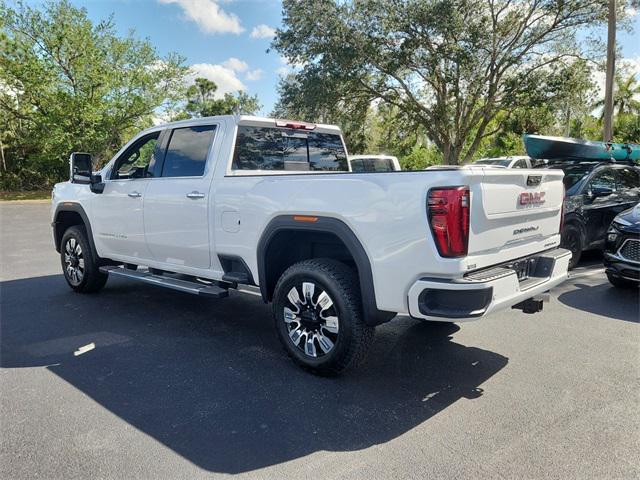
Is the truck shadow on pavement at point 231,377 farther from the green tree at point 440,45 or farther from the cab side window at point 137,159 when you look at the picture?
the green tree at point 440,45

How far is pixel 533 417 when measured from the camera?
122 inches

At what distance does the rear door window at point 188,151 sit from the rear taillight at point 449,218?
2.51m

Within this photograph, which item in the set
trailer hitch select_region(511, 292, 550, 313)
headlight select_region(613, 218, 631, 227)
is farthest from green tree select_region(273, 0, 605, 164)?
trailer hitch select_region(511, 292, 550, 313)

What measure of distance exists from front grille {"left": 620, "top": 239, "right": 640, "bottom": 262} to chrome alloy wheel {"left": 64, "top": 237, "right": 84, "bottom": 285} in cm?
681

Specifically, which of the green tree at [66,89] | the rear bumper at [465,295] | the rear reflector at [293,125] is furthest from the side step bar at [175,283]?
the green tree at [66,89]

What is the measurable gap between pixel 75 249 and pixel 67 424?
3678mm

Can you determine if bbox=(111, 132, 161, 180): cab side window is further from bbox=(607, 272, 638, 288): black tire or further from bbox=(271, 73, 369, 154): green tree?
bbox=(271, 73, 369, 154): green tree

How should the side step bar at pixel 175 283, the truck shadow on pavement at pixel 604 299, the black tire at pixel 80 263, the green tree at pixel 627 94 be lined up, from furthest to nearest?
the green tree at pixel 627 94
the black tire at pixel 80 263
the truck shadow on pavement at pixel 604 299
the side step bar at pixel 175 283

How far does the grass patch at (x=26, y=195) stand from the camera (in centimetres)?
2491

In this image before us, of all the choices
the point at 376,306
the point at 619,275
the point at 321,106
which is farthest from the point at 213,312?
the point at 321,106

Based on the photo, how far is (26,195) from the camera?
2595cm

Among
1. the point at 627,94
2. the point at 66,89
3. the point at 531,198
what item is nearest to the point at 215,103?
the point at 66,89

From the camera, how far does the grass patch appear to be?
24.9 meters

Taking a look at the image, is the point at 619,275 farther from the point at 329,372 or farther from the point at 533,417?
the point at 329,372
